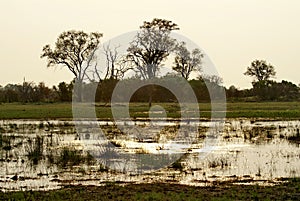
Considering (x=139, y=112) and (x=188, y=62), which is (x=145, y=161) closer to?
(x=139, y=112)

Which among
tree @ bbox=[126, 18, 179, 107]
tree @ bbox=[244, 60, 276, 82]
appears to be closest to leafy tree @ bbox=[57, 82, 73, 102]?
tree @ bbox=[126, 18, 179, 107]

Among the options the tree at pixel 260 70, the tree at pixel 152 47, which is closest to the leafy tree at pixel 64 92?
the tree at pixel 152 47

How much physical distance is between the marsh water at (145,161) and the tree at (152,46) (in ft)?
188

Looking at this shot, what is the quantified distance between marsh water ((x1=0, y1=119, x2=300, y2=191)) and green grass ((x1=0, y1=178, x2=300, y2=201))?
0.85m

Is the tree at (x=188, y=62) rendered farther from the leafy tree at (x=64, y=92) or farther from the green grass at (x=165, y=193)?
the green grass at (x=165, y=193)

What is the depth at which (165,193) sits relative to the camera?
12906 millimetres

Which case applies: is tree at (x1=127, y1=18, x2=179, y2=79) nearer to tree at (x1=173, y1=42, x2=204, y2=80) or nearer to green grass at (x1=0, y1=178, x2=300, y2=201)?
tree at (x1=173, y1=42, x2=204, y2=80)

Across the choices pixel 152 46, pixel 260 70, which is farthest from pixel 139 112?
pixel 260 70

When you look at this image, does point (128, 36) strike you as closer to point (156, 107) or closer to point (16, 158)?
point (156, 107)

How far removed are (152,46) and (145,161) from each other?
68.8 metres

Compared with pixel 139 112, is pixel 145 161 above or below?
below

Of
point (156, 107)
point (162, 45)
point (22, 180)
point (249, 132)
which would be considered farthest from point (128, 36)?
point (22, 180)

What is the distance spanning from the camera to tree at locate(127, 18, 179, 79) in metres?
85.6

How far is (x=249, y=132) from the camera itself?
31.8 m
